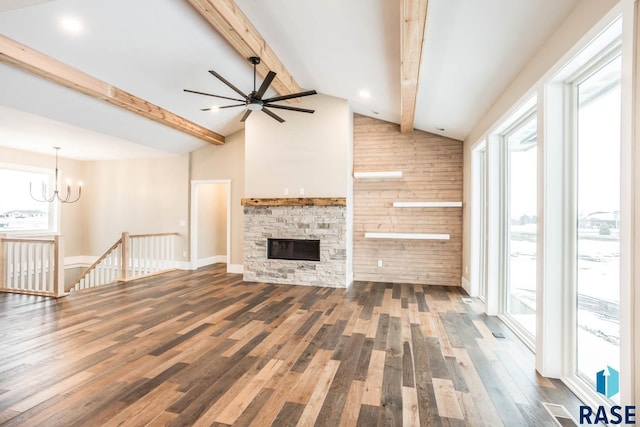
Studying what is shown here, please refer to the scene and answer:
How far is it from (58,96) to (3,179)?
13.7 ft

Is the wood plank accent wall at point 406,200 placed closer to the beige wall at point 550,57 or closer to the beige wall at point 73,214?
the beige wall at point 550,57

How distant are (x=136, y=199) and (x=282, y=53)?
5776 mm

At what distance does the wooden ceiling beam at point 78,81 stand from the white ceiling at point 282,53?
111 mm

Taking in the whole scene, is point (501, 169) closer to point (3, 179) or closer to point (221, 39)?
point (221, 39)

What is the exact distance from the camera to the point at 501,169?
4094 millimetres

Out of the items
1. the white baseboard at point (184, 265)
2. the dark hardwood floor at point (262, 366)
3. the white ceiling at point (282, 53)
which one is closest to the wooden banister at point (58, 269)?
the dark hardwood floor at point (262, 366)

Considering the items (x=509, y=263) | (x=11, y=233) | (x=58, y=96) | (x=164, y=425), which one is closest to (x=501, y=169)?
(x=509, y=263)

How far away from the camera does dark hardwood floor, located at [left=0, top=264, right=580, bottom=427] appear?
2070mm

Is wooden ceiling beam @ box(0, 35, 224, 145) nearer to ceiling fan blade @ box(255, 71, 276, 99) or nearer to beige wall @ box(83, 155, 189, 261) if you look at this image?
beige wall @ box(83, 155, 189, 261)

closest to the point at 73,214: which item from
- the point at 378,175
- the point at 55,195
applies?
the point at 55,195

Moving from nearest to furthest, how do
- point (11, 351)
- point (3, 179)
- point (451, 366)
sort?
1. point (451, 366)
2. point (11, 351)
3. point (3, 179)

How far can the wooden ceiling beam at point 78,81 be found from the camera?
360 cm

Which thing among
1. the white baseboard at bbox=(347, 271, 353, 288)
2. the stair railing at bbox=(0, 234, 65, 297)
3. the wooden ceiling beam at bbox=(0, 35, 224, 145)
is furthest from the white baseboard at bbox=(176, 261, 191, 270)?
the white baseboard at bbox=(347, 271, 353, 288)

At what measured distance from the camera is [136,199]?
26.6 ft
